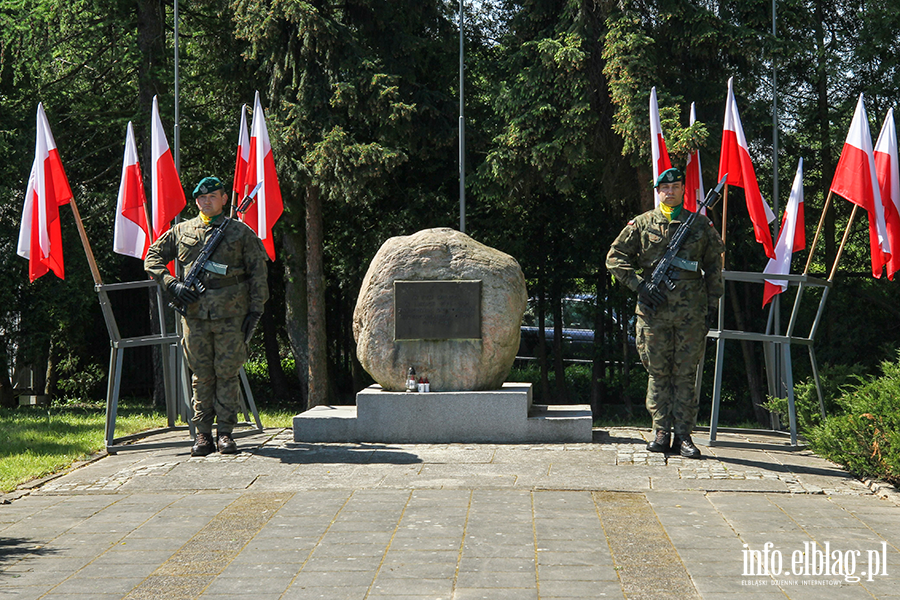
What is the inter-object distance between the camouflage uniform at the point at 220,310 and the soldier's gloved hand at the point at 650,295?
9.44 feet

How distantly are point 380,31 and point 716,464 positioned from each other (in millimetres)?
7854

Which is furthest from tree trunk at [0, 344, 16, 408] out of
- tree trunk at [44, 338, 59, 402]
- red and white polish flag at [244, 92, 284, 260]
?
red and white polish flag at [244, 92, 284, 260]

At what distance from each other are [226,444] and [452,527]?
2823 mm

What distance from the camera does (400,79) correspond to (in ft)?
38.8

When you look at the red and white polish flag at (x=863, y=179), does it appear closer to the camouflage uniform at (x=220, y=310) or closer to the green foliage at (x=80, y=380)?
the camouflage uniform at (x=220, y=310)

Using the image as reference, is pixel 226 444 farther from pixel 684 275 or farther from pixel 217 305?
pixel 684 275

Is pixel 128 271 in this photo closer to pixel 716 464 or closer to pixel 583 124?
pixel 583 124

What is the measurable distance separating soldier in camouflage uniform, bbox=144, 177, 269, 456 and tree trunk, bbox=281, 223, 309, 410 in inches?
239

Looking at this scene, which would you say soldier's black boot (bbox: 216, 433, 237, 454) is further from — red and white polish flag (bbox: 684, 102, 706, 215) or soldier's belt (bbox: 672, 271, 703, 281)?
red and white polish flag (bbox: 684, 102, 706, 215)

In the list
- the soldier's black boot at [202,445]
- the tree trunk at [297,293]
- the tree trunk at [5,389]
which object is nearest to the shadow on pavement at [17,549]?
the soldier's black boot at [202,445]

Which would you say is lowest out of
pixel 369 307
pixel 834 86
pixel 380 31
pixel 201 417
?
pixel 201 417

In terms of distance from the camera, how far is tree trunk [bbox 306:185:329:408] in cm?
1234

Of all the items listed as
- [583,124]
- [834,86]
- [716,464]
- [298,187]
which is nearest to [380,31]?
[298,187]

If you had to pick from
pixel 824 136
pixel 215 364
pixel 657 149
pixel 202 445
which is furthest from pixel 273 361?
pixel 824 136
